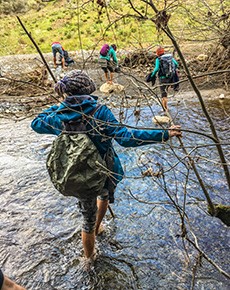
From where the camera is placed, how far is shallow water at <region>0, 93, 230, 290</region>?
3.29m

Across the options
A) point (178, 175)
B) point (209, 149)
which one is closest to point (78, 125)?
point (178, 175)

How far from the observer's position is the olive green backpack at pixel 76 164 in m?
2.71

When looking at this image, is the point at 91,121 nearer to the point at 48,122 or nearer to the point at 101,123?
the point at 101,123

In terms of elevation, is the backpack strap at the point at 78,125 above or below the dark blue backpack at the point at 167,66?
above

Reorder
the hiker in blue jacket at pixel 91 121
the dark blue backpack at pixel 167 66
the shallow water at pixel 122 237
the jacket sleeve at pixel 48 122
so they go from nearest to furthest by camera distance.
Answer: the hiker in blue jacket at pixel 91 121 < the jacket sleeve at pixel 48 122 < the shallow water at pixel 122 237 < the dark blue backpack at pixel 167 66

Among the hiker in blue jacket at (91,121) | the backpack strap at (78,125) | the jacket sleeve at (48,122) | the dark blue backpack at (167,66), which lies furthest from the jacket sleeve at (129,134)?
the dark blue backpack at (167,66)

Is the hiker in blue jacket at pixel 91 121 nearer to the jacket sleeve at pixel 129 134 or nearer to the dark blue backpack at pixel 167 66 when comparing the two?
the jacket sleeve at pixel 129 134

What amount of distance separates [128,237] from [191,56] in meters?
10.4

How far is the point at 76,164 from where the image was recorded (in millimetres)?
2705

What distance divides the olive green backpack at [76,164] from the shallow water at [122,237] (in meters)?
0.38

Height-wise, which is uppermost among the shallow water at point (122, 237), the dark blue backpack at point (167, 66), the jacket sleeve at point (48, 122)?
the jacket sleeve at point (48, 122)

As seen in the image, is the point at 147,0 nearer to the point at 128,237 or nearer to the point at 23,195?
the point at 128,237

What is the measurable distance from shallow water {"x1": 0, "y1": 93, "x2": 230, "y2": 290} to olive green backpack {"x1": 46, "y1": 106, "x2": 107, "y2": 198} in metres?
0.38

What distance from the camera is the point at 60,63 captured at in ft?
59.0
